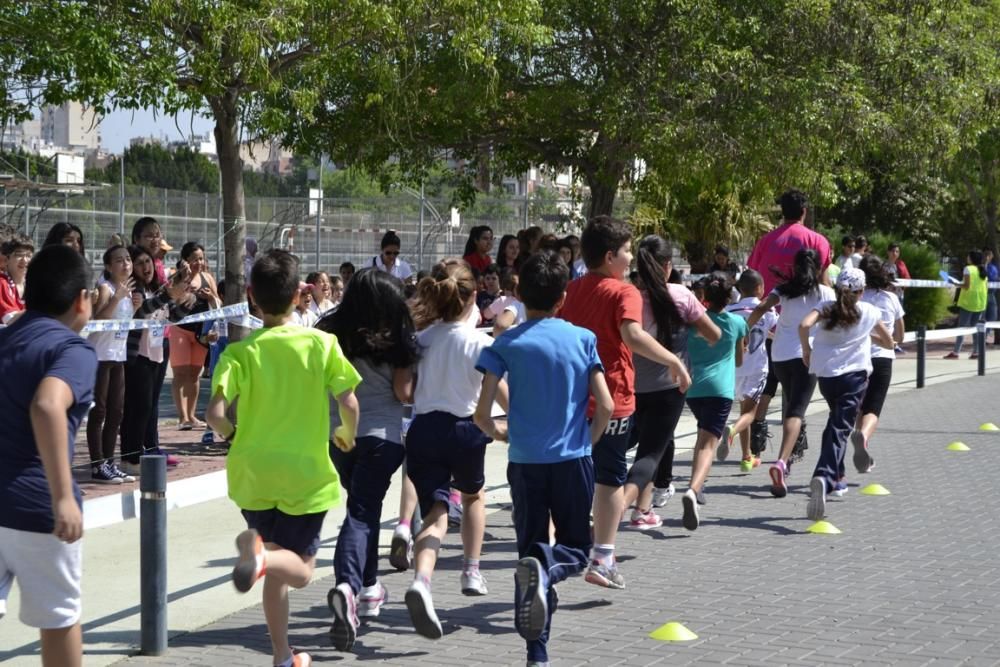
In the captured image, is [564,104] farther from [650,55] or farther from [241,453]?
[241,453]

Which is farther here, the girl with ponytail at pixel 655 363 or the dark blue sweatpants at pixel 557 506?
the girl with ponytail at pixel 655 363

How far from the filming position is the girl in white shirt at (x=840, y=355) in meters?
9.47

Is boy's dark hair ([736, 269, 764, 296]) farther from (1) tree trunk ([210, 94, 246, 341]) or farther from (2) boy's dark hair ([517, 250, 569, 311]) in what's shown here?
(2) boy's dark hair ([517, 250, 569, 311])

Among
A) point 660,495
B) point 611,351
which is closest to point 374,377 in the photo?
point 611,351

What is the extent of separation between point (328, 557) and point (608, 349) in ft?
7.48

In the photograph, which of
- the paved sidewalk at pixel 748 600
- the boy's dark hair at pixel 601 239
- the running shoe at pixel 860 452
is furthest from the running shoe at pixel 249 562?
the running shoe at pixel 860 452

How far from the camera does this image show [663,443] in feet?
26.8

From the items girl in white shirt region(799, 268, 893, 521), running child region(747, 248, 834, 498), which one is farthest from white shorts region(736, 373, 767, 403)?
girl in white shirt region(799, 268, 893, 521)

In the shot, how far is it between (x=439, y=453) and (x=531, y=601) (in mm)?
1201

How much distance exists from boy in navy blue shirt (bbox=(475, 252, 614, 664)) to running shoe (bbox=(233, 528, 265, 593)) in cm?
120

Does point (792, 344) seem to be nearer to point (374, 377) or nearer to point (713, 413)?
point (713, 413)

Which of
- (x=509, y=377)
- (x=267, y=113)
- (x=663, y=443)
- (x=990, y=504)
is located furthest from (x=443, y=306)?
(x=267, y=113)

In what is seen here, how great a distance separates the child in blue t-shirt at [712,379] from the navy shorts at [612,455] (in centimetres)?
180

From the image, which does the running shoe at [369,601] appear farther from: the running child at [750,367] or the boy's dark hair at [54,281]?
the running child at [750,367]
